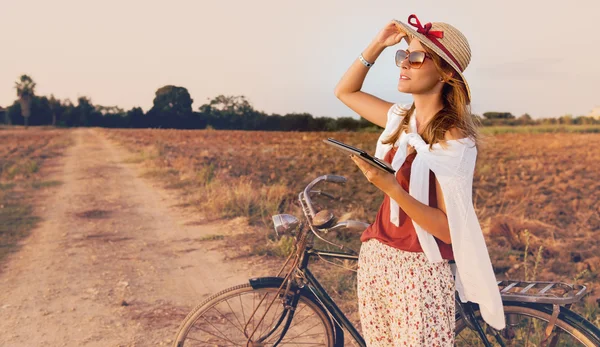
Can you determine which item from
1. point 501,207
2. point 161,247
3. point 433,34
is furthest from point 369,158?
point 501,207

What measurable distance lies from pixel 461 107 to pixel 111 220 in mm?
7197

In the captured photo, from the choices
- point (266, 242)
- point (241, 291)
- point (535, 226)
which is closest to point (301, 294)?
point (241, 291)

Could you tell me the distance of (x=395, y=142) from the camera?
2002mm

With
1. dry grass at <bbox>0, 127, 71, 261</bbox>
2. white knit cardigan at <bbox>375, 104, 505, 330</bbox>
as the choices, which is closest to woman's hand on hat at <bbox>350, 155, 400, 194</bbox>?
white knit cardigan at <bbox>375, 104, 505, 330</bbox>

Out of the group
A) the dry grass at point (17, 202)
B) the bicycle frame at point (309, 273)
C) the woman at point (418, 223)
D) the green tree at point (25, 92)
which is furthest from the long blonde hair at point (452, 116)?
the green tree at point (25, 92)

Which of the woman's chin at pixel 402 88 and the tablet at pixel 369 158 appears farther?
the woman's chin at pixel 402 88

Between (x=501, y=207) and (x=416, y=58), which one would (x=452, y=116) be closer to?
(x=416, y=58)

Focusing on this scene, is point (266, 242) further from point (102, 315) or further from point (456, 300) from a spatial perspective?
point (456, 300)

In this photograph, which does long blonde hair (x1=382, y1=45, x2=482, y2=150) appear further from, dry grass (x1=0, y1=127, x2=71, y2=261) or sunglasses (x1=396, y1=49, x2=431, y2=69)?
dry grass (x1=0, y1=127, x2=71, y2=261)

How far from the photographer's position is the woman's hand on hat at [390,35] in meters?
2.08

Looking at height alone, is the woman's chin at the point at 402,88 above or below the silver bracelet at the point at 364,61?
below

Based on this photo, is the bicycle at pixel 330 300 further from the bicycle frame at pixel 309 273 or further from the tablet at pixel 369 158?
the tablet at pixel 369 158

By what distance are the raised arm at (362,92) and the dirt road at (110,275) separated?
246 cm

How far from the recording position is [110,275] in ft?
17.5
